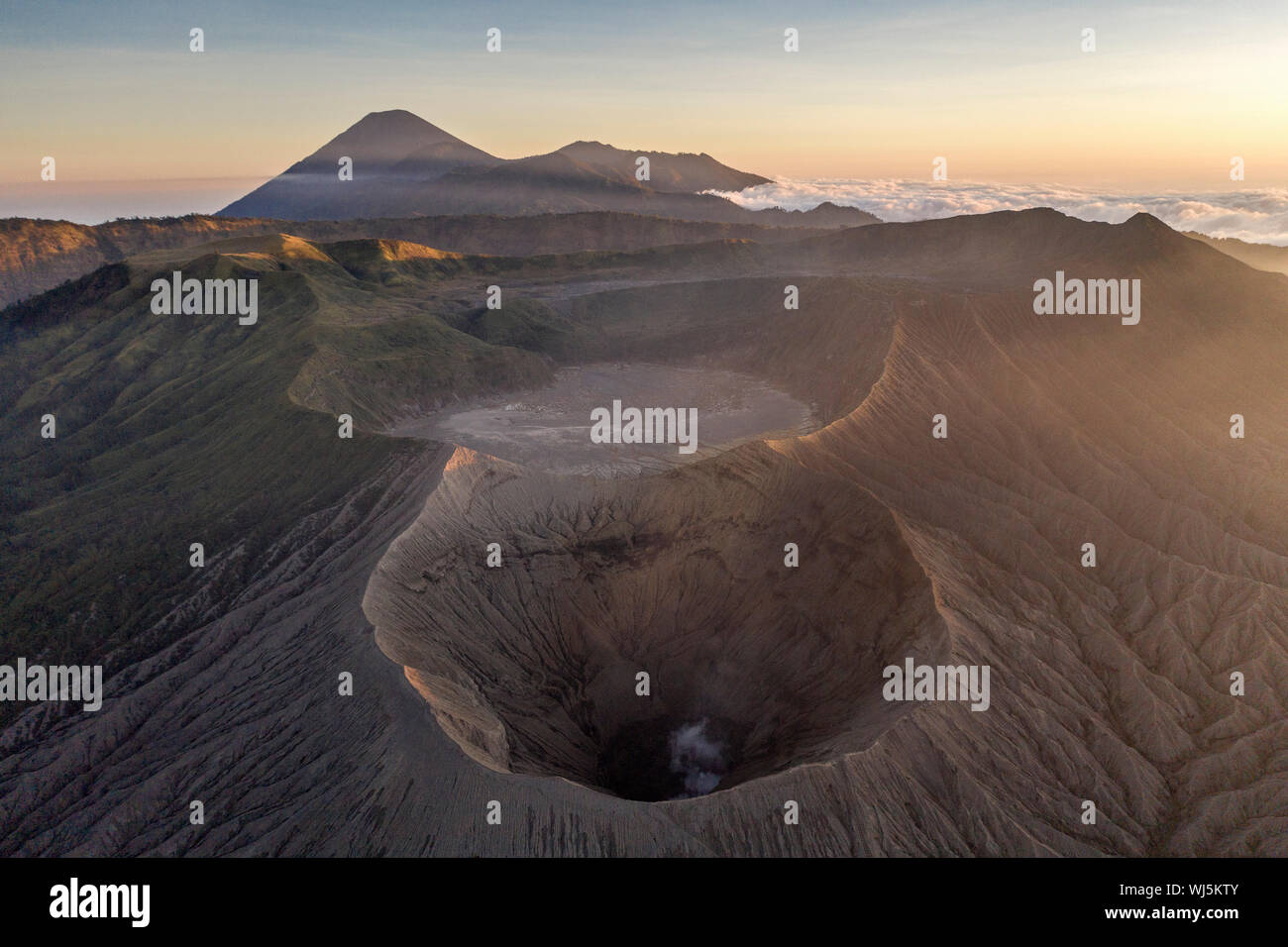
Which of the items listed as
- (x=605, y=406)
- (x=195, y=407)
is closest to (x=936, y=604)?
(x=605, y=406)

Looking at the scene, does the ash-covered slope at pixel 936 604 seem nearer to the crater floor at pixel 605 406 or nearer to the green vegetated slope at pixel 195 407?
the crater floor at pixel 605 406

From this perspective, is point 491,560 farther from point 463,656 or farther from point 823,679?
point 823,679

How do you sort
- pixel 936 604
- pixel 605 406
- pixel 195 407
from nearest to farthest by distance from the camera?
→ 1. pixel 936 604
2. pixel 195 407
3. pixel 605 406

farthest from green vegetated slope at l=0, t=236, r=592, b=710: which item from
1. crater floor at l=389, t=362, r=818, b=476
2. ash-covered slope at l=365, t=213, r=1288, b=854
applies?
ash-covered slope at l=365, t=213, r=1288, b=854

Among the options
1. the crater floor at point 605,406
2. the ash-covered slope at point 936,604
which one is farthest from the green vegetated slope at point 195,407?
the ash-covered slope at point 936,604

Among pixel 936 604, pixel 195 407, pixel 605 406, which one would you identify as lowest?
pixel 936 604

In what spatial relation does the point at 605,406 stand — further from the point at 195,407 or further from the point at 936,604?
the point at 936,604

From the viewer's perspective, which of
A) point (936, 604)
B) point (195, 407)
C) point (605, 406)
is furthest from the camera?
point (605, 406)

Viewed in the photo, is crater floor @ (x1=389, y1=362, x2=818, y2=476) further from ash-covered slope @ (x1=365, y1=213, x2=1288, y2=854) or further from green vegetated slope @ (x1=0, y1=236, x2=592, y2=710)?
ash-covered slope @ (x1=365, y1=213, x2=1288, y2=854)

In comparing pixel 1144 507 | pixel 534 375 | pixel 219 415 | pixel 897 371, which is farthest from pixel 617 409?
pixel 1144 507
